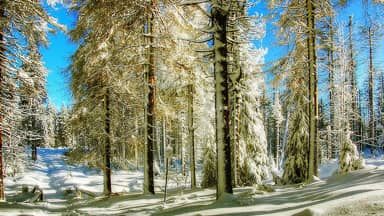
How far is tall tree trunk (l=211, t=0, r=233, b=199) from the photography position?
24.1 ft

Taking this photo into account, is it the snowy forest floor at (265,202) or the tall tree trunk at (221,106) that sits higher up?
the tall tree trunk at (221,106)

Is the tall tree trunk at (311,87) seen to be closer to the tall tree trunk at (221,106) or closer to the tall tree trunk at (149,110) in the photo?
the tall tree trunk at (221,106)

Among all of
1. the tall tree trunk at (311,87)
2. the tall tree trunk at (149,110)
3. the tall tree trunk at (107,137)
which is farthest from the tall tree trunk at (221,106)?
the tall tree trunk at (107,137)

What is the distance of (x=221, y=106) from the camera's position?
7.55m

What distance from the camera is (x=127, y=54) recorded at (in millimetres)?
11375

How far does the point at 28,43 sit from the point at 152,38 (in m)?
4.98

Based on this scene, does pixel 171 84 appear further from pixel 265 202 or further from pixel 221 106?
pixel 265 202

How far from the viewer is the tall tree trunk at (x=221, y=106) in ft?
24.1

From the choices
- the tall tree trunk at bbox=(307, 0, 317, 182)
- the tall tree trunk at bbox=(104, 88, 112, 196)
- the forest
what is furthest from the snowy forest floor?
the tall tree trunk at bbox=(104, 88, 112, 196)

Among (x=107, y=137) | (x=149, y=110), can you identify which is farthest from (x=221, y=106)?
(x=107, y=137)

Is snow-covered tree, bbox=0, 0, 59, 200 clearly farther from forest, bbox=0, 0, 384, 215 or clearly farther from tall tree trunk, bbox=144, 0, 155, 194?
tall tree trunk, bbox=144, 0, 155, 194

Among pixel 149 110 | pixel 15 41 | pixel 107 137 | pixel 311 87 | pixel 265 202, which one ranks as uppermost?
pixel 15 41

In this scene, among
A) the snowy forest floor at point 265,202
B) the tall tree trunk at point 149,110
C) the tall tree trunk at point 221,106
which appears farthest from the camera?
the tall tree trunk at point 149,110

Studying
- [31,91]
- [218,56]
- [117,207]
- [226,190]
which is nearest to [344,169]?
[226,190]
